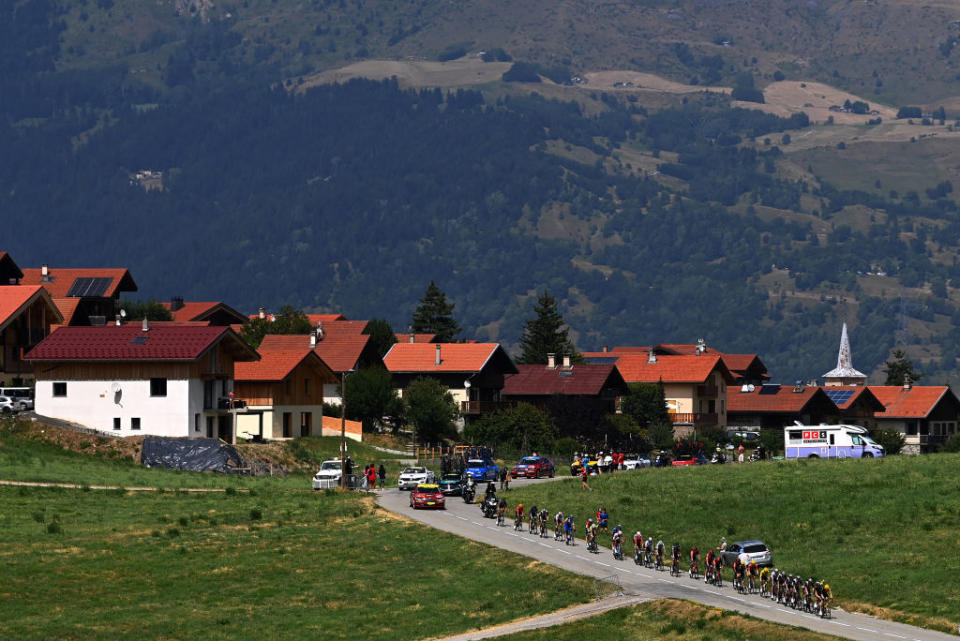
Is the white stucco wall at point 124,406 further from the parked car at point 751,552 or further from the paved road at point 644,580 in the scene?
the parked car at point 751,552

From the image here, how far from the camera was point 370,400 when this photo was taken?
5443 inches

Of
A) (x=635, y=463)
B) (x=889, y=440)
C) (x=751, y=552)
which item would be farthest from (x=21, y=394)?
(x=889, y=440)

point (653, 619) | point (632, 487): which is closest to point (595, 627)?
point (653, 619)

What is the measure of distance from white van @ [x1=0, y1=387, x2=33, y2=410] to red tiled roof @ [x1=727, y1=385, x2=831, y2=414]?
2967 inches

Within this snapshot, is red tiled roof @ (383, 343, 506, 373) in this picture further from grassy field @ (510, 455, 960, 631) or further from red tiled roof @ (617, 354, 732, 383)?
grassy field @ (510, 455, 960, 631)

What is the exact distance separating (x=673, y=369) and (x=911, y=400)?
2712 centimetres

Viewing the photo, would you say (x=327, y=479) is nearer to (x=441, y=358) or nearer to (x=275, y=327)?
(x=441, y=358)

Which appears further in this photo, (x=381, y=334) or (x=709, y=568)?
(x=381, y=334)

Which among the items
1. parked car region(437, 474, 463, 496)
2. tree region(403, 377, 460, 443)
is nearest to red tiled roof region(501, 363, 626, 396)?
tree region(403, 377, 460, 443)

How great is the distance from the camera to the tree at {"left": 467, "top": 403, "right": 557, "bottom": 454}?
13475 centimetres

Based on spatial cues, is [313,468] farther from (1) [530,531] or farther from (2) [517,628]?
(2) [517,628]

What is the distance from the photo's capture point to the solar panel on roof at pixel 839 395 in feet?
554

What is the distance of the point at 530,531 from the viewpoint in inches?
3014

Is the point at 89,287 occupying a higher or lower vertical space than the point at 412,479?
higher
